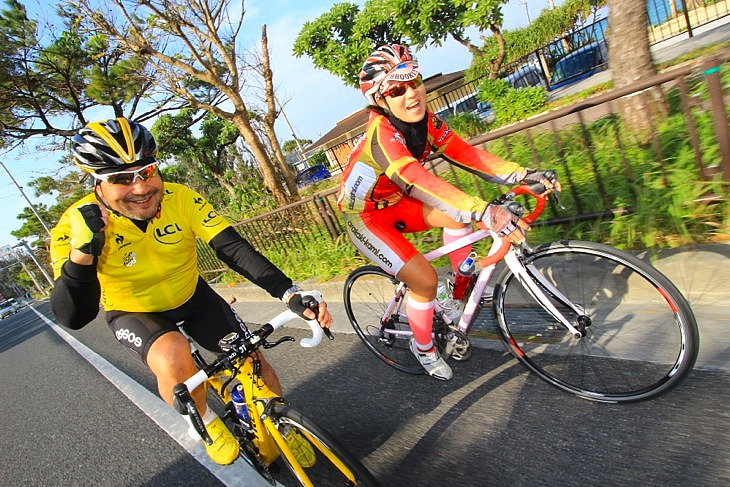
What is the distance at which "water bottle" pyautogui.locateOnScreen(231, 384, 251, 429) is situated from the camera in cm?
235

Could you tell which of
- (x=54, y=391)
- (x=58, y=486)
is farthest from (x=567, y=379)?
(x=54, y=391)

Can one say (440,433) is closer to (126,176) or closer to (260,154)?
(126,176)

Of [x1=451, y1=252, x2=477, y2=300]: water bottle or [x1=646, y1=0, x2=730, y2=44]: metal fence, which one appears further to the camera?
[x1=646, y1=0, x2=730, y2=44]: metal fence

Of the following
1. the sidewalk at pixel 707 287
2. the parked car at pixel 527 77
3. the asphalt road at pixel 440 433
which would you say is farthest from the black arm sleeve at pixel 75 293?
the parked car at pixel 527 77

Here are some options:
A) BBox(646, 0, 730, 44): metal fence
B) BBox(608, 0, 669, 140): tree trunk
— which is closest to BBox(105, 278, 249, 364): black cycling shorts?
BBox(608, 0, 669, 140): tree trunk

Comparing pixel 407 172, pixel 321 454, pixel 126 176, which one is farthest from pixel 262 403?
pixel 407 172

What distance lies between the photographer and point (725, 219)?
3012 mm

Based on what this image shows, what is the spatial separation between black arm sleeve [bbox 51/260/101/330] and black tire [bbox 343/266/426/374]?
1908mm

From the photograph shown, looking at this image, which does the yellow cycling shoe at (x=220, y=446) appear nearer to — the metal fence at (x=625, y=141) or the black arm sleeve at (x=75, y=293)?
the black arm sleeve at (x=75, y=293)

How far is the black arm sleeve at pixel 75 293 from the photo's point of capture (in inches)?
73.1

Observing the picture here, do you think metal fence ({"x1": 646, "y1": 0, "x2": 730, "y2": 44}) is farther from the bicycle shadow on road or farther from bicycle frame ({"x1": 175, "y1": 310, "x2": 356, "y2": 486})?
bicycle frame ({"x1": 175, "y1": 310, "x2": 356, "y2": 486})

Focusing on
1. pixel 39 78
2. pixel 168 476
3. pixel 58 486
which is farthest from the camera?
pixel 39 78

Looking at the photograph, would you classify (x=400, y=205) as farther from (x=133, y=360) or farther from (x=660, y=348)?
(x=133, y=360)

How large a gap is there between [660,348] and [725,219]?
1.40 metres
